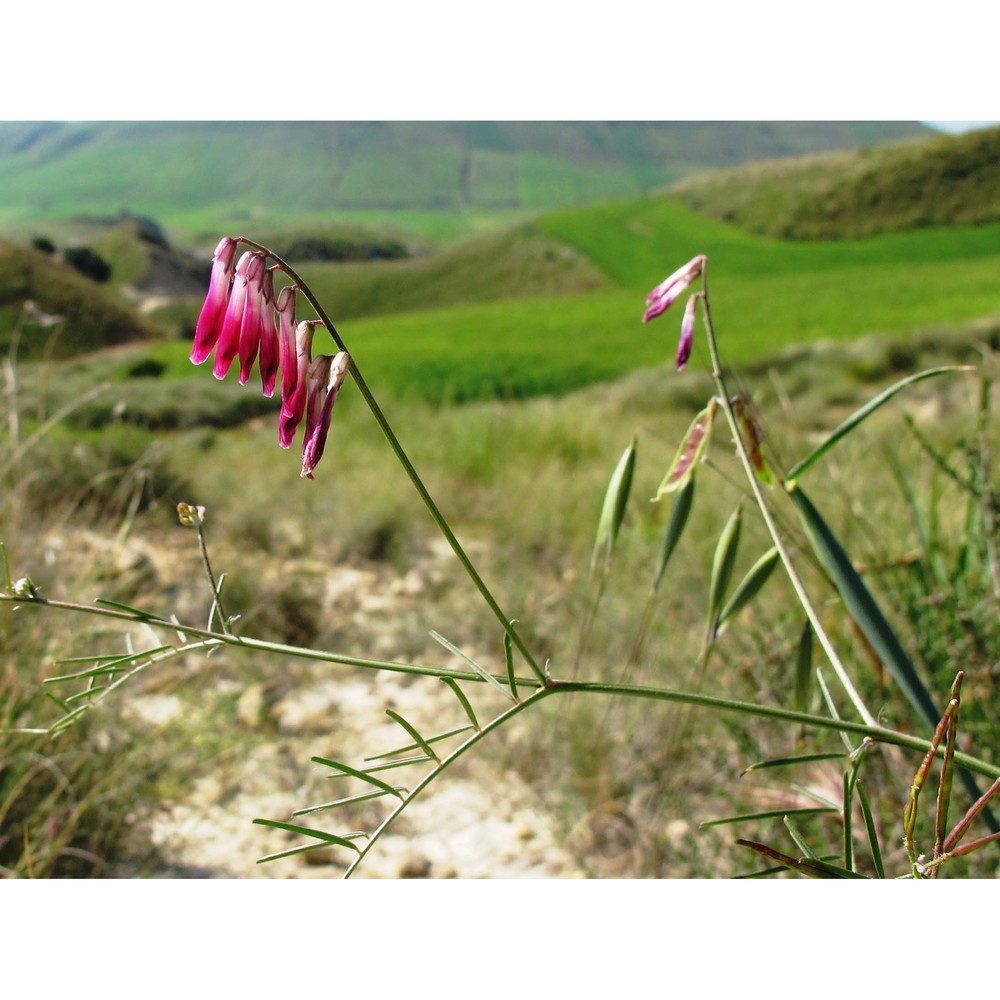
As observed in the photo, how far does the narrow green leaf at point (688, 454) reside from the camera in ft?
1.38

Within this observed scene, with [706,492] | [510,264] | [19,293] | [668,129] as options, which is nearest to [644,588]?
[706,492]

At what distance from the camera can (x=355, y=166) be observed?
2.79 m

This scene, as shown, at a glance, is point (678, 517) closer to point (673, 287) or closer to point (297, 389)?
point (673, 287)

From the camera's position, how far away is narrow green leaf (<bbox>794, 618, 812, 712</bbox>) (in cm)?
48

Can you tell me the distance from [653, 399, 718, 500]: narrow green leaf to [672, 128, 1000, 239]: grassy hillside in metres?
3.02

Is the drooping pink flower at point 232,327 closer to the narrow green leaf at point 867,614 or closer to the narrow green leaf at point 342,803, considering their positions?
the narrow green leaf at point 342,803

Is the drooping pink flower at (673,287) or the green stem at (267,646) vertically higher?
the drooping pink flower at (673,287)

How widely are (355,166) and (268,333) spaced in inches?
105

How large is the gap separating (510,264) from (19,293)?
1744 millimetres

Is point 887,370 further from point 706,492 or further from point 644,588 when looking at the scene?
point 644,588

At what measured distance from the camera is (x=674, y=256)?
351 cm

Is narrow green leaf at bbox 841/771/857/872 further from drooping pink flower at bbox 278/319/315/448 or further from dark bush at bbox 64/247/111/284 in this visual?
dark bush at bbox 64/247/111/284

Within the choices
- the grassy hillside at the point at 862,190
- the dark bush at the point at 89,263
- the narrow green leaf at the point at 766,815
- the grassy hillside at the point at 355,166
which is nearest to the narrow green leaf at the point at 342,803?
the narrow green leaf at the point at 766,815

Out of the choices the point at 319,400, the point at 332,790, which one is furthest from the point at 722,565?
the point at 332,790
